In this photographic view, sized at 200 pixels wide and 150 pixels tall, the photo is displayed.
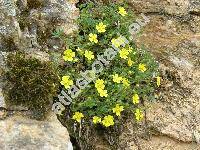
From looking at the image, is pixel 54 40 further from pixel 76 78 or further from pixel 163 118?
pixel 163 118

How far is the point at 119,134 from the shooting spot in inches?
207

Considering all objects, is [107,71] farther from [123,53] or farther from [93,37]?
[93,37]

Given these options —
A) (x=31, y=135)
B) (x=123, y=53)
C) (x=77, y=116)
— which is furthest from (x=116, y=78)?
(x=31, y=135)

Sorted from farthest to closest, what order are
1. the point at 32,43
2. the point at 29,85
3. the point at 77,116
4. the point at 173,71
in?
the point at 173,71, the point at 32,43, the point at 77,116, the point at 29,85

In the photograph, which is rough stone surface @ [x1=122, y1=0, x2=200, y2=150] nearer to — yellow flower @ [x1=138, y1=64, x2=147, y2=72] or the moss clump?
yellow flower @ [x1=138, y1=64, x2=147, y2=72]

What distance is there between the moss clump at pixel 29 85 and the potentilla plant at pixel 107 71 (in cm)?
27

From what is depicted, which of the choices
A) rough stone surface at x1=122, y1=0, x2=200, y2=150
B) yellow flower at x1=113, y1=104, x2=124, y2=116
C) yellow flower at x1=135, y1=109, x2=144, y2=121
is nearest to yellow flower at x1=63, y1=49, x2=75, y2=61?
yellow flower at x1=113, y1=104, x2=124, y2=116

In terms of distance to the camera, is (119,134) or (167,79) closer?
(119,134)

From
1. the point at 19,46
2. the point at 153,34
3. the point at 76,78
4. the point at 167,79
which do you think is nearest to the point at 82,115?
the point at 76,78

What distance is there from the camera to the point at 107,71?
17.2ft

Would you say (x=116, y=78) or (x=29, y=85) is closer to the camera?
(x=29, y=85)

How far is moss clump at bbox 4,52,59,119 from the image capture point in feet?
15.0

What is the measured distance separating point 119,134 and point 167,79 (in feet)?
3.30

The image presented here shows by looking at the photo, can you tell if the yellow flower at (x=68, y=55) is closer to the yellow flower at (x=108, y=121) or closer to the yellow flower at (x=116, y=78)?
the yellow flower at (x=116, y=78)
